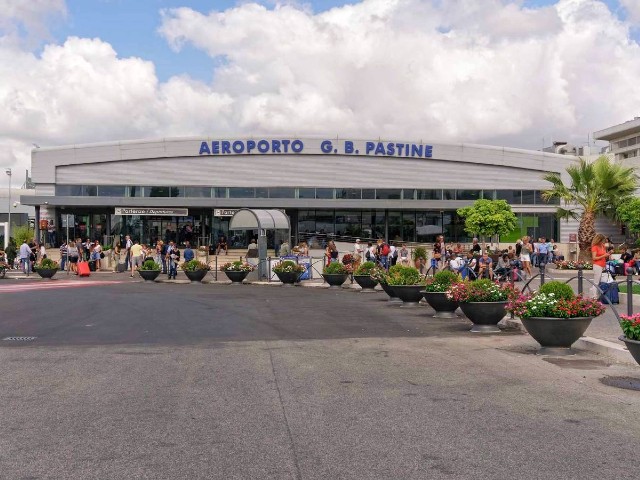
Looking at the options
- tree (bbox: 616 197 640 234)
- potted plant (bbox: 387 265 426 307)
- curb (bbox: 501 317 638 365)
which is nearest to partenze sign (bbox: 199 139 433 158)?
tree (bbox: 616 197 640 234)

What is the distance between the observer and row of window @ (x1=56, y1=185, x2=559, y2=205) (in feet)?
157

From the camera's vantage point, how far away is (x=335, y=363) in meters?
9.42

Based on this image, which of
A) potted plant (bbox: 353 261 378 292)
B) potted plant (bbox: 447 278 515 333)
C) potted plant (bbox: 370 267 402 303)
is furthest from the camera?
potted plant (bbox: 353 261 378 292)

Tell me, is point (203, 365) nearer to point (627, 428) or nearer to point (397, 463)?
point (397, 463)

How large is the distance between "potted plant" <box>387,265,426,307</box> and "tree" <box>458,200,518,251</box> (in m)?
23.5

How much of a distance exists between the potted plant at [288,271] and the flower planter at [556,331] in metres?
17.6

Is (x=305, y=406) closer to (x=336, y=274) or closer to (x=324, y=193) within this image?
(x=336, y=274)

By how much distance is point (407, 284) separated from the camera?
57.5ft

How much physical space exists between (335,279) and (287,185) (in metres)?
23.2

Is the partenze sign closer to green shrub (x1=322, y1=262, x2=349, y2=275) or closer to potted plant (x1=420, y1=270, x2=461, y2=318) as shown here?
green shrub (x1=322, y1=262, x2=349, y2=275)

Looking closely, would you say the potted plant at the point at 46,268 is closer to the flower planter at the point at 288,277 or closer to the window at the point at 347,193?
the flower planter at the point at 288,277

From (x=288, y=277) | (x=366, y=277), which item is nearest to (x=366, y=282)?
(x=366, y=277)

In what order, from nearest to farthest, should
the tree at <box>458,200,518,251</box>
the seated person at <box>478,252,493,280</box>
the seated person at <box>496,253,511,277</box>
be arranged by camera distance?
the seated person at <box>478,252,493,280</box>
the seated person at <box>496,253,511,277</box>
the tree at <box>458,200,518,251</box>

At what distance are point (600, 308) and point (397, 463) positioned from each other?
612 centimetres
